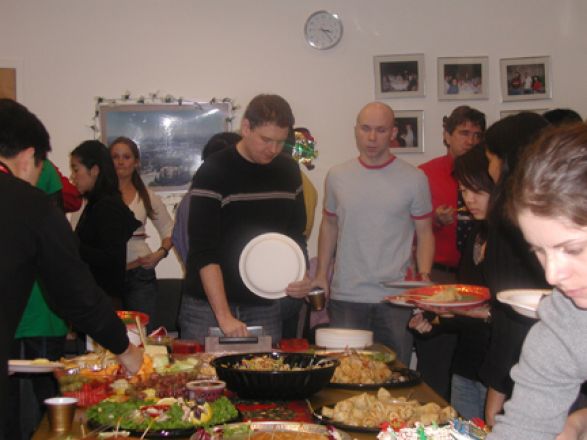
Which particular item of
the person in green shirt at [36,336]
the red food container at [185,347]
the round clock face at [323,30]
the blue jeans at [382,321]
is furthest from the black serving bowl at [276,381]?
the round clock face at [323,30]

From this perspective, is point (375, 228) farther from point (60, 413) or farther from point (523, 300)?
point (60, 413)

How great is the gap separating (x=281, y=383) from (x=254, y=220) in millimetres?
1089

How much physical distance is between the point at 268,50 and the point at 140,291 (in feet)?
6.13

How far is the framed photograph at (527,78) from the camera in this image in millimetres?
5504

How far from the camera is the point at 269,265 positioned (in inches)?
Answer: 120

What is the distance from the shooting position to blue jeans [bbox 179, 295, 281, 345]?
310 cm

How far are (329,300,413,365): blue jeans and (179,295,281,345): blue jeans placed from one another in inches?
29.9

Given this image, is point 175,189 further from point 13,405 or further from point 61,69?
point 13,405

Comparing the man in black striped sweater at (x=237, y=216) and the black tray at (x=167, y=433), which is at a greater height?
the man in black striped sweater at (x=237, y=216)

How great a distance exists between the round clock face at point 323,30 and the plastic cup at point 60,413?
3976mm

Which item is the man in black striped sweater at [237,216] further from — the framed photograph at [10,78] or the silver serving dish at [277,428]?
the framed photograph at [10,78]

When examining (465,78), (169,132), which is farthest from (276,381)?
(465,78)

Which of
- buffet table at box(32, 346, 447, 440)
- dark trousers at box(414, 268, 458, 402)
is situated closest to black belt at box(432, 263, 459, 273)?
dark trousers at box(414, 268, 458, 402)

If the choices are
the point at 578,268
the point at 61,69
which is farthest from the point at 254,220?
the point at 61,69
